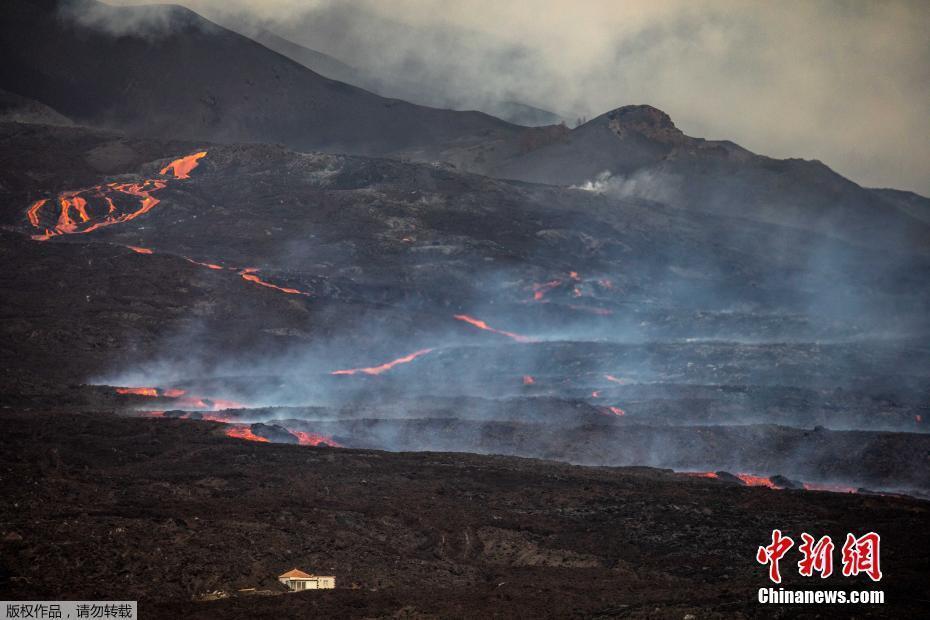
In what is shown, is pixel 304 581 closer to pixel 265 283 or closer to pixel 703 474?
pixel 703 474

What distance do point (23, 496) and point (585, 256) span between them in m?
Result: 70.3

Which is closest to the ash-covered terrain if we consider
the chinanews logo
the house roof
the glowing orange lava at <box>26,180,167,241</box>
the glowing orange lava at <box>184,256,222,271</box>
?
the house roof

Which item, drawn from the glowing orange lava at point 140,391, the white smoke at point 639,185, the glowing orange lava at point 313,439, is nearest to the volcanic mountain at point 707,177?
the white smoke at point 639,185

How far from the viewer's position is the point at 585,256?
92.8m

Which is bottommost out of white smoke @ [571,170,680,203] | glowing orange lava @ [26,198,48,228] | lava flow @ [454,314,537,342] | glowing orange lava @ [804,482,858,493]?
glowing orange lava @ [804,482,858,493]

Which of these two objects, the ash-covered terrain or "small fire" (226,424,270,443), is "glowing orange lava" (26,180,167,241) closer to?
the ash-covered terrain

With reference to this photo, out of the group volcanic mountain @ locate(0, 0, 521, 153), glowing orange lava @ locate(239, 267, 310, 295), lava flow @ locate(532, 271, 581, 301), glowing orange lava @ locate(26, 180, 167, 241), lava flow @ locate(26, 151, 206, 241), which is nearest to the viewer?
glowing orange lava @ locate(239, 267, 310, 295)

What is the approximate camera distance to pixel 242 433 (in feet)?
135

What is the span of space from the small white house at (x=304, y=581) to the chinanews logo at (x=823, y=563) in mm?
9602

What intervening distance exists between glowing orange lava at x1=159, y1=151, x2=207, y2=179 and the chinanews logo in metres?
77.3

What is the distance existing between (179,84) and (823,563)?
402ft

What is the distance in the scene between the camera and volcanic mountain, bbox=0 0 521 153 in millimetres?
125769

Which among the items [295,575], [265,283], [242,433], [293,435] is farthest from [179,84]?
[295,575]

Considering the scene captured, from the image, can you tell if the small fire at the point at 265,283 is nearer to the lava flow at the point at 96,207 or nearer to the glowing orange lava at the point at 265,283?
the glowing orange lava at the point at 265,283
